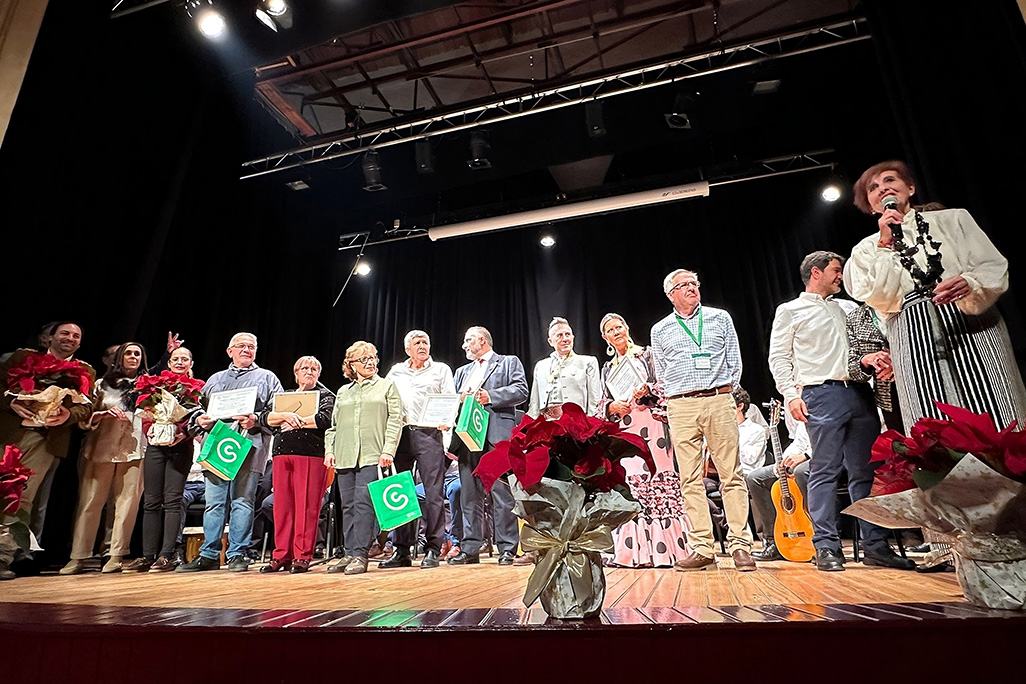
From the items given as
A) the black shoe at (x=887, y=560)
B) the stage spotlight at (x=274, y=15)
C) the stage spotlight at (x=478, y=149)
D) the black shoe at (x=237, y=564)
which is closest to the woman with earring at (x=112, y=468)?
the black shoe at (x=237, y=564)

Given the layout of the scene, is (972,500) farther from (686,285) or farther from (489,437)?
(489,437)

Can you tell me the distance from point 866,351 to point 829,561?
1.06 metres

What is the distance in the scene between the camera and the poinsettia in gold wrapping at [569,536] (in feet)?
3.99

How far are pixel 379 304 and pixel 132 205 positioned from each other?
12.6 feet

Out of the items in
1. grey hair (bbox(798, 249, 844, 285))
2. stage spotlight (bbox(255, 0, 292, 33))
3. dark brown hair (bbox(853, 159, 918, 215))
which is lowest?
grey hair (bbox(798, 249, 844, 285))

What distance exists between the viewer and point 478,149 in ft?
19.8

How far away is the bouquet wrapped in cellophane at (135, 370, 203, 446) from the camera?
12.4 feet


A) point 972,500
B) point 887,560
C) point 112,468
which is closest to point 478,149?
point 112,468

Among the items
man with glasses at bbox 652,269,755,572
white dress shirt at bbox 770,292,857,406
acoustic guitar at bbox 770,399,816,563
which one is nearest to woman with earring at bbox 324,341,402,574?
man with glasses at bbox 652,269,755,572

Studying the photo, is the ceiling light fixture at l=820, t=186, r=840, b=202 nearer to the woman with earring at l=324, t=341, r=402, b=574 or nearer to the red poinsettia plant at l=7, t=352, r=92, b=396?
the woman with earring at l=324, t=341, r=402, b=574

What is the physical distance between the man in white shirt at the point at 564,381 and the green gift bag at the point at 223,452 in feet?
6.29

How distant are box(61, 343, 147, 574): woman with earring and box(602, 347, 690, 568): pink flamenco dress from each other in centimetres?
321

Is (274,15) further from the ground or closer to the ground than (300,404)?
further from the ground

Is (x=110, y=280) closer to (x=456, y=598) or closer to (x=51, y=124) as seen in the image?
(x=51, y=124)
